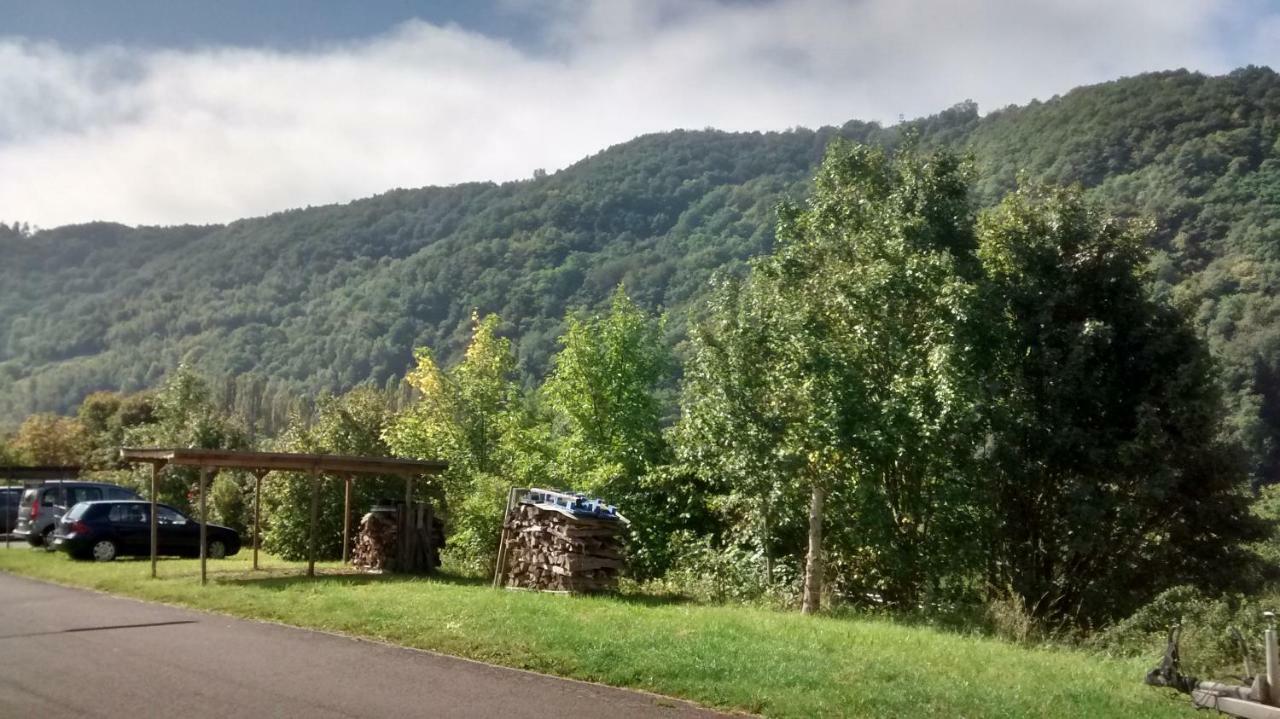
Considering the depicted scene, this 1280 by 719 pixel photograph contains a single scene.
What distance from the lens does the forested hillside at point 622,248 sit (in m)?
47.0

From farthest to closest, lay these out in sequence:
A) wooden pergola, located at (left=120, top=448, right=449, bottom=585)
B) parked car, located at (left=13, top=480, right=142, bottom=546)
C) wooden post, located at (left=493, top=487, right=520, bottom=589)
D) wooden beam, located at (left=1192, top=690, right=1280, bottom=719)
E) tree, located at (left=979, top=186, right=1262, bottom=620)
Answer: parked car, located at (left=13, top=480, right=142, bottom=546) → wooden post, located at (left=493, top=487, right=520, bottom=589) → wooden pergola, located at (left=120, top=448, right=449, bottom=585) → tree, located at (left=979, top=186, right=1262, bottom=620) → wooden beam, located at (left=1192, top=690, right=1280, bottom=719)

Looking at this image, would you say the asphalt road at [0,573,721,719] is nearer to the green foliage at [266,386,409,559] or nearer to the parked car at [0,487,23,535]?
the green foliage at [266,386,409,559]

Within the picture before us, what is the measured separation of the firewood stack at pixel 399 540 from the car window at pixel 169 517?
6.43 m

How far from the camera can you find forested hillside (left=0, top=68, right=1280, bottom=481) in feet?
154

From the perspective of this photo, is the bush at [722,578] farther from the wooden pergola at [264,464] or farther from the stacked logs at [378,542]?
the stacked logs at [378,542]

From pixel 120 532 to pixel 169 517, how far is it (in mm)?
1636

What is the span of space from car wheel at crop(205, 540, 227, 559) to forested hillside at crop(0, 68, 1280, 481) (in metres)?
14.3

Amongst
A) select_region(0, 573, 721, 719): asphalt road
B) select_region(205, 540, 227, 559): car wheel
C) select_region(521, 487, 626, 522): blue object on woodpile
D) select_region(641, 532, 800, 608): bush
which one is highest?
select_region(521, 487, 626, 522): blue object on woodpile

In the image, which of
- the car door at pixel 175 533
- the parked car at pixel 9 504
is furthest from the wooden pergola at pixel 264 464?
the parked car at pixel 9 504

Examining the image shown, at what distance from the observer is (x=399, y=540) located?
23.0 metres

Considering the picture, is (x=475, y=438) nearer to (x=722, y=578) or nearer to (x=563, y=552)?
(x=722, y=578)

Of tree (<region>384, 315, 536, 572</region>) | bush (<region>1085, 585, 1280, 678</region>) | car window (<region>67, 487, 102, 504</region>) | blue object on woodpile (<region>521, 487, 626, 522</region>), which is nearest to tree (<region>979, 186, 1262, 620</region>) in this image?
bush (<region>1085, 585, 1280, 678</region>)

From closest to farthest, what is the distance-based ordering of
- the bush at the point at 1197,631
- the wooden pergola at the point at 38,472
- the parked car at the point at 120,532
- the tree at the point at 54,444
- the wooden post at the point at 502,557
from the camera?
the bush at the point at 1197,631, the wooden post at the point at 502,557, the parked car at the point at 120,532, the wooden pergola at the point at 38,472, the tree at the point at 54,444

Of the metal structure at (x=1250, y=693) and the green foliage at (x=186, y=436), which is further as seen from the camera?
the green foliage at (x=186, y=436)
